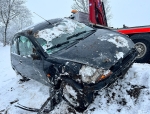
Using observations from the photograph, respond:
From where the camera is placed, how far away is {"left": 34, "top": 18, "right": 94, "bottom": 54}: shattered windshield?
10.8ft

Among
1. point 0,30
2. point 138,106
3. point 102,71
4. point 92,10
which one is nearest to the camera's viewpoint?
point 102,71

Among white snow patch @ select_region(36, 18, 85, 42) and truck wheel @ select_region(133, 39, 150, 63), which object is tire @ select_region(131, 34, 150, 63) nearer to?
truck wheel @ select_region(133, 39, 150, 63)

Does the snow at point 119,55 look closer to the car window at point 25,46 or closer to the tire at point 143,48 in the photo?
the car window at point 25,46

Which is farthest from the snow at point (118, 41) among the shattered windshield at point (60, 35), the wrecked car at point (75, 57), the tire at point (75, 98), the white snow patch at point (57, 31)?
the tire at point (75, 98)

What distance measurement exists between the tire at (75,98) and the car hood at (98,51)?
18.8 inches

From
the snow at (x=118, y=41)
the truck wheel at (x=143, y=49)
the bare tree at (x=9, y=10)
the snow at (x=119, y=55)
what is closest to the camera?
the snow at (x=119, y=55)

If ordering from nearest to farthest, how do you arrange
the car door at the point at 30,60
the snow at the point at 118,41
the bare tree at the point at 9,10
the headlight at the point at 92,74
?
the headlight at the point at 92,74
the snow at the point at 118,41
the car door at the point at 30,60
the bare tree at the point at 9,10

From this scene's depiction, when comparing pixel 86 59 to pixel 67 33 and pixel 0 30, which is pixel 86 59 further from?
pixel 0 30

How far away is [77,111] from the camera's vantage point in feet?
9.45

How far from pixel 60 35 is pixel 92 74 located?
1.38 m

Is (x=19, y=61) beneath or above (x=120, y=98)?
above

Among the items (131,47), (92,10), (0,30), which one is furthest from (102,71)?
(0,30)

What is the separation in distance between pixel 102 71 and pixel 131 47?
112 cm

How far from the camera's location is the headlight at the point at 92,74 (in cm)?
251
